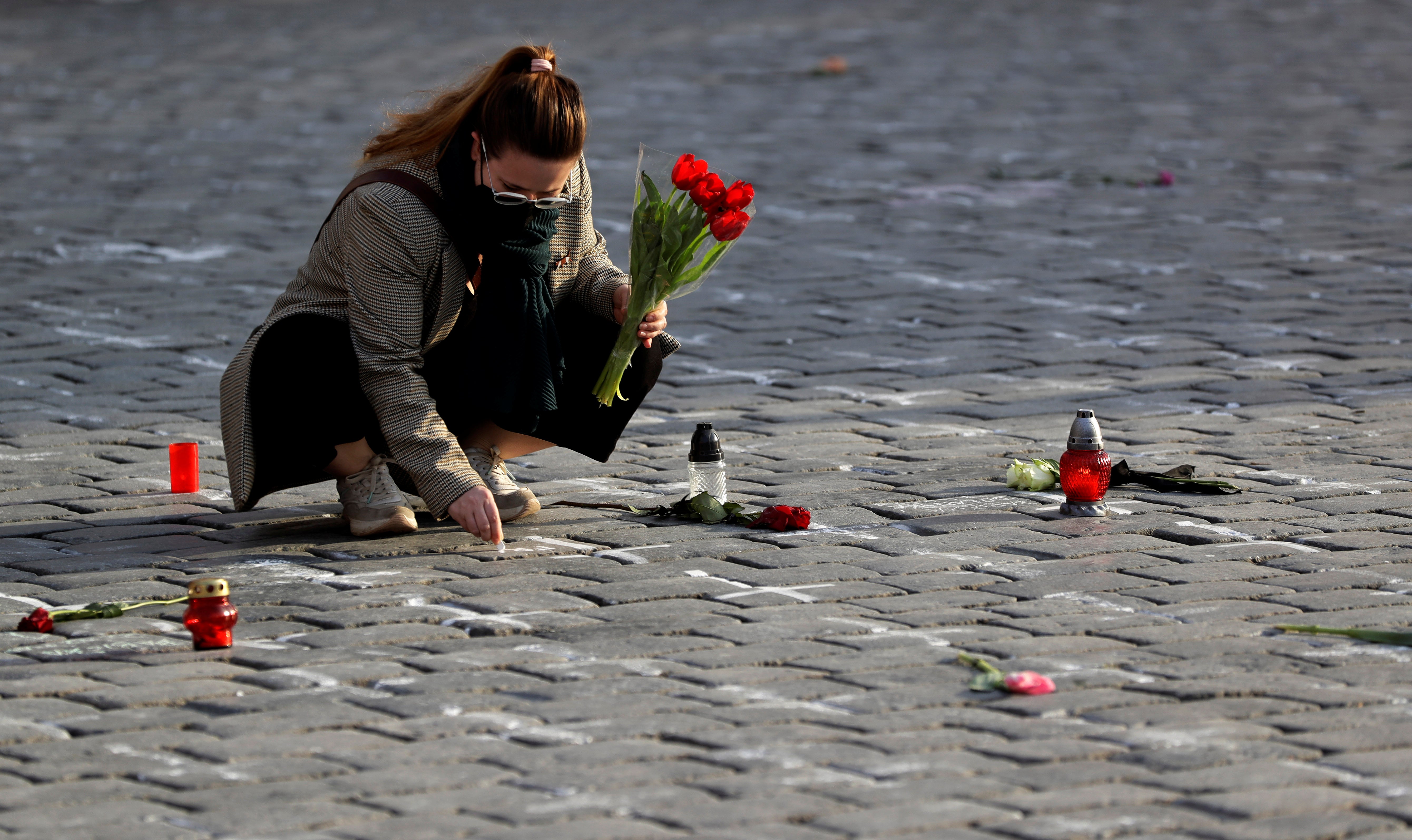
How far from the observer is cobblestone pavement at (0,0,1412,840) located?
317cm

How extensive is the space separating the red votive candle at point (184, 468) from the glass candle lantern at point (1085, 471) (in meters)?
2.68

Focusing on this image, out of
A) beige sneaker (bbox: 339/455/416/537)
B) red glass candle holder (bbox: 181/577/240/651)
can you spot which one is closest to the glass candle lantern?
beige sneaker (bbox: 339/455/416/537)

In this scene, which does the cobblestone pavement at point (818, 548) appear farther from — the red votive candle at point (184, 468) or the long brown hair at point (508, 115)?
the long brown hair at point (508, 115)

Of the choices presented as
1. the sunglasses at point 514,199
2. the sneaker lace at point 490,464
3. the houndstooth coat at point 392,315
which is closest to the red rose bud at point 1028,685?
the houndstooth coat at point 392,315

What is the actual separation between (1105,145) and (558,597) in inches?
377

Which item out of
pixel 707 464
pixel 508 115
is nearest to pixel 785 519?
pixel 707 464

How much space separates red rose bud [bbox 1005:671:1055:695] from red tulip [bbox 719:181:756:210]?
1.64 meters

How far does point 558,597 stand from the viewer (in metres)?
4.34

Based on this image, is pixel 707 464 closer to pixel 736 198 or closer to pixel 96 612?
pixel 736 198

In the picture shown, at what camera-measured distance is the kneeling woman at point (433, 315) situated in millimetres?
4551

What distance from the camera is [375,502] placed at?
495cm

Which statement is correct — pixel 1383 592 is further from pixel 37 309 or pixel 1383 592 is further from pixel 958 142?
pixel 958 142

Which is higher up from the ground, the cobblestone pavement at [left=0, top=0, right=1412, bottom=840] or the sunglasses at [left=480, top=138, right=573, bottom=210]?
the sunglasses at [left=480, top=138, right=573, bottom=210]

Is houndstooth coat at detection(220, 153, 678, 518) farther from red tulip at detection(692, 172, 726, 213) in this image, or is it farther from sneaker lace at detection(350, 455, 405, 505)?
red tulip at detection(692, 172, 726, 213)
